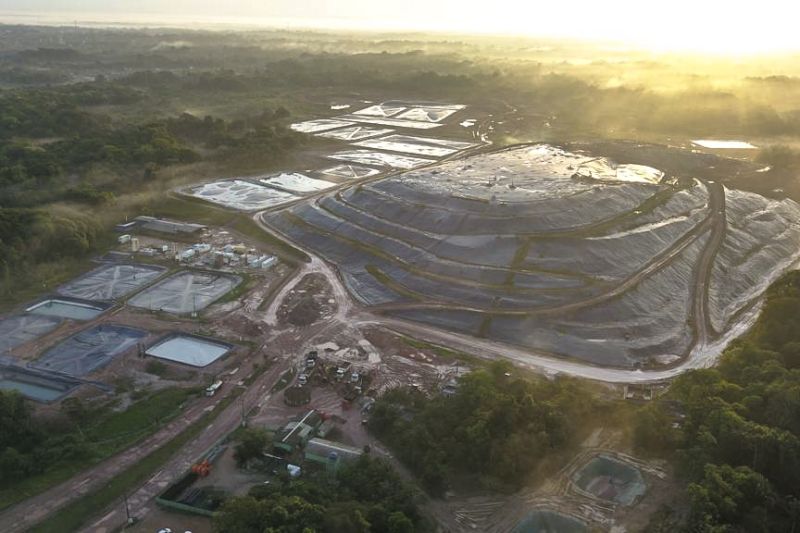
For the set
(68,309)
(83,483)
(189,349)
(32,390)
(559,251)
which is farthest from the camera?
(559,251)

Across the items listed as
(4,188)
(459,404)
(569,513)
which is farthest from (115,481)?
(4,188)

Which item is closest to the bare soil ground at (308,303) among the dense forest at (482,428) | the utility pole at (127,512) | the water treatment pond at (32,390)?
the dense forest at (482,428)

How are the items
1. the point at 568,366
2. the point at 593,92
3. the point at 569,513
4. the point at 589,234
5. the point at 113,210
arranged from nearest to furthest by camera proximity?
the point at 569,513 → the point at 568,366 → the point at 589,234 → the point at 113,210 → the point at 593,92

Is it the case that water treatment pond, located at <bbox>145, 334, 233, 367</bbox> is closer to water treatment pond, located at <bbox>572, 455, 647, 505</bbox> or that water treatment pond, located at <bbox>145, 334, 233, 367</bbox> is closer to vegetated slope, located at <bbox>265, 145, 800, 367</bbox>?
vegetated slope, located at <bbox>265, 145, 800, 367</bbox>

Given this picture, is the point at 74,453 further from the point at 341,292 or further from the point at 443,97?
the point at 443,97

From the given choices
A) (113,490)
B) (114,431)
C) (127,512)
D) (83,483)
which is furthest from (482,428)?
(114,431)

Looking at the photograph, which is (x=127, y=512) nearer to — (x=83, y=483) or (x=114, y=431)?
(x=83, y=483)
